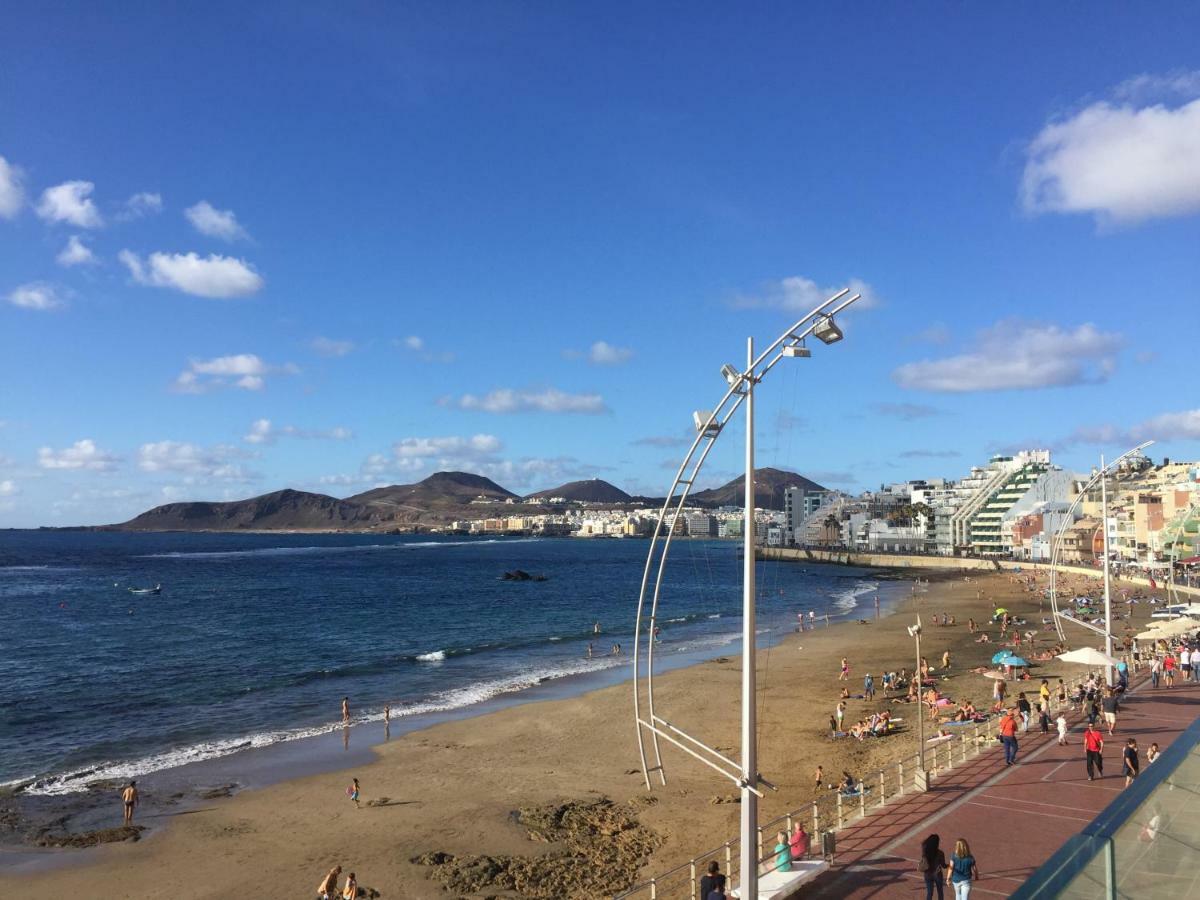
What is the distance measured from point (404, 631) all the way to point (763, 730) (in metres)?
37.6

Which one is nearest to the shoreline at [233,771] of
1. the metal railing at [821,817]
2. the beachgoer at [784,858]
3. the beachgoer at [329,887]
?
the beachgoer at [329,887]

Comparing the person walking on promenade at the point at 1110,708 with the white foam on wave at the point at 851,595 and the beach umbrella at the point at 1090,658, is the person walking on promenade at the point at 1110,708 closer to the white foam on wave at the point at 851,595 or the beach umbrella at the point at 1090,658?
the beach umbrella at the point at 1090,658

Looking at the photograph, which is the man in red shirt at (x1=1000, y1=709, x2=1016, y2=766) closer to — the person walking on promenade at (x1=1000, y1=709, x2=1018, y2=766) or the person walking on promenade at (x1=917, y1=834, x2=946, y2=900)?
the person walking on promenade at (x1=1000, y1=709, x2=1018, y2=766)

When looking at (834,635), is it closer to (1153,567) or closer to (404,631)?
(404,631)

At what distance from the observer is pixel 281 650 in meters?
52.6

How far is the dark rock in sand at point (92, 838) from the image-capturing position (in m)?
→ 20.4

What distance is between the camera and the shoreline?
69.6 ft

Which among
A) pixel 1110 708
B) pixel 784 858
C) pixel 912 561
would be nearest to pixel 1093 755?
pixel 1110 708

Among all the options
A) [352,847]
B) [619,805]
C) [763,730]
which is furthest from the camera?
[763,730]

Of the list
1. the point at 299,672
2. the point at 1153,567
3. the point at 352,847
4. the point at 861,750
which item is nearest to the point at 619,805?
the point at 352,847

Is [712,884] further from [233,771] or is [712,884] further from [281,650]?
[281,650]

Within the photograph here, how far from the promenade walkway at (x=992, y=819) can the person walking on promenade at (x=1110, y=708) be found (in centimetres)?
29

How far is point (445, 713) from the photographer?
1384 inches

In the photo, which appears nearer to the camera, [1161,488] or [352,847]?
[352,847]
